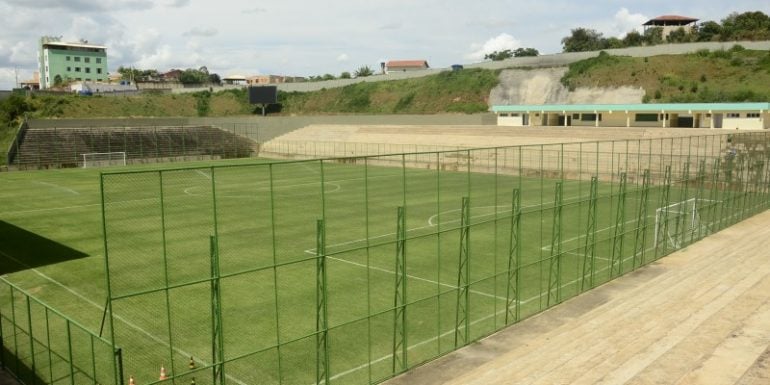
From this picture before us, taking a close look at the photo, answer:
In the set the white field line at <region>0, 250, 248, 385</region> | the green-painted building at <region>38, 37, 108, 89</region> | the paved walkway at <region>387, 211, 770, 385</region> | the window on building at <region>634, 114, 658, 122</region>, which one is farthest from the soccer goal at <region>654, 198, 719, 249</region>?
the green-painted building at <region>38, 37, 108, 89</region>

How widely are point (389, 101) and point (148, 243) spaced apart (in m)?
80.1

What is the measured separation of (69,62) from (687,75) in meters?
150

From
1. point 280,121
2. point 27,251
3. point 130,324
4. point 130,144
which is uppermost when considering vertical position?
point 280,121

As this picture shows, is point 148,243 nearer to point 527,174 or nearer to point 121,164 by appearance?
point 527,174

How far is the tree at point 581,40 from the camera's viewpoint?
13175 cm

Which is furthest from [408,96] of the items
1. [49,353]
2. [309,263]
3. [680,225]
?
[49,353]

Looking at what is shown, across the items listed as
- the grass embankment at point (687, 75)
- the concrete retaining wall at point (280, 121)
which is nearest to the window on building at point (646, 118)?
the grass embankment at point (687, 75)

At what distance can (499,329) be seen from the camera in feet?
55.5

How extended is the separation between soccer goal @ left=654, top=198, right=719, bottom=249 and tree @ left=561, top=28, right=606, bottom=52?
110665mm

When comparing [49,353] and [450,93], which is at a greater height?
[450,93]

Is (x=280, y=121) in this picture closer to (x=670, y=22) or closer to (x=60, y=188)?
(x=60, y=188)

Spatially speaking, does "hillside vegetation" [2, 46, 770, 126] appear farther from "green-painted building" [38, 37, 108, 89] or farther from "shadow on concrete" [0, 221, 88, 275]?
"green-painted building" [38, 37, 108, 89]

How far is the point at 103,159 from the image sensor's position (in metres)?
65.1

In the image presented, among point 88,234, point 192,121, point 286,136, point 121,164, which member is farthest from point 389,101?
point 88,234
